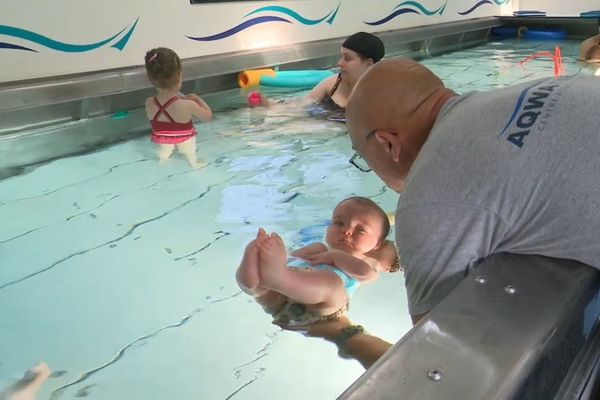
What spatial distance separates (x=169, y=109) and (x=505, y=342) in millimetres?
3917

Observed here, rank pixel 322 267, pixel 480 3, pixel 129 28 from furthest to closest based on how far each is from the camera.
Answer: pixel 480 3
pixel 129 28
pixel 322 267

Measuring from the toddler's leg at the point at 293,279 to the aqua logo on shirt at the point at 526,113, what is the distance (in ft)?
3.53

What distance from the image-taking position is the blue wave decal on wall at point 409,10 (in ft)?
31.6

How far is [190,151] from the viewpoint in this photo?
4.53m

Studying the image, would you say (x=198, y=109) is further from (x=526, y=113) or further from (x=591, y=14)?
(x=591, y=14)

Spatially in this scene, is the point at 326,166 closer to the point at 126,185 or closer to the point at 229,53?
the point at 126,185

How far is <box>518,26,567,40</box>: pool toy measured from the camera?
11609 mm

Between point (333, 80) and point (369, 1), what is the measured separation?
4.22 m

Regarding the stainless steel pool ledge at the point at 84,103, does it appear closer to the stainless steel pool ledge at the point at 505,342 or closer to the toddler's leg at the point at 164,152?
the toddler's leg at the point at 164,152

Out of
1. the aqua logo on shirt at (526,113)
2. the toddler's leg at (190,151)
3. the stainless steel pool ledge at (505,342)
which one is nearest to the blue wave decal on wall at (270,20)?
the toddler's leg at (190,151)

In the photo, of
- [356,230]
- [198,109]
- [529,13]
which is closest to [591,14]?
[529,13]

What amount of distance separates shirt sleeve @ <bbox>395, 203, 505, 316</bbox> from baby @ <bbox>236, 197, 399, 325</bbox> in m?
0.92

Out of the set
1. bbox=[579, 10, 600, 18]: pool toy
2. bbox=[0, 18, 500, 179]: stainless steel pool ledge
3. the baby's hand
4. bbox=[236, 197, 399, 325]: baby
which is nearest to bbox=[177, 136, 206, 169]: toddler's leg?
bbox=[0, 18, 500, 179]: stainless steel pool ledge

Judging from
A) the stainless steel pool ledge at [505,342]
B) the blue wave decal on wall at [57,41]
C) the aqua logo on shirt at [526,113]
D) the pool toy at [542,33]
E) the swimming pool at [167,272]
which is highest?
the aqua logo on shirt at [526,113]
